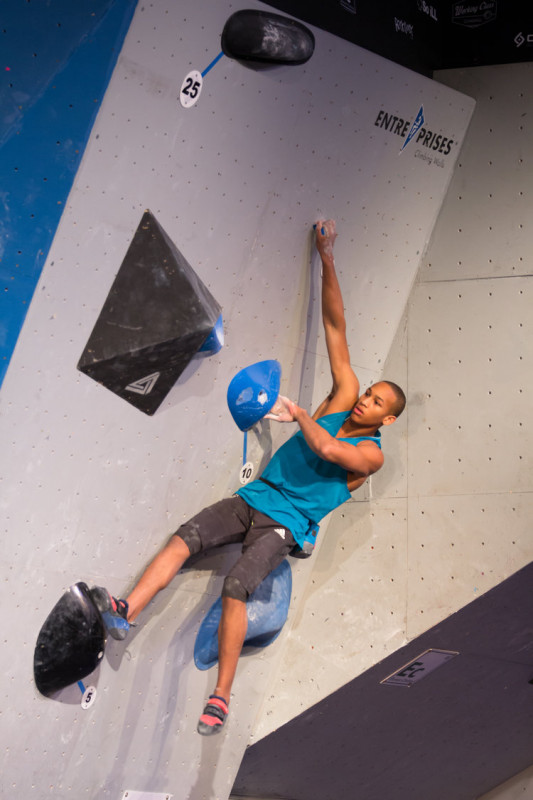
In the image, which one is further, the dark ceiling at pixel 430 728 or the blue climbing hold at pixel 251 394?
the dark ceiling at pixel 430 728

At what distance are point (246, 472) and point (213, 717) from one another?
94cm

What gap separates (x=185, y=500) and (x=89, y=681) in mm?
744

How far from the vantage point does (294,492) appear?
327 cm

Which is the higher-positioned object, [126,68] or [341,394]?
[126,68]

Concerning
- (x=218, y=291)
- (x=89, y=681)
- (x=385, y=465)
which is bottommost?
(x=89, y=681)

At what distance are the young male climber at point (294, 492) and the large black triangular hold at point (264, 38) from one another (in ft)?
2.06

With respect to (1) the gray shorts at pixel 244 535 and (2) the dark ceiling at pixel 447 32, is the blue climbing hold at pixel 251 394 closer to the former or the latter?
(1) the gray shorts at pixel 244 535

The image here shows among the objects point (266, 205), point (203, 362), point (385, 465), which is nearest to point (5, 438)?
point (203, 362)

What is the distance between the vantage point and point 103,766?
332 centimetres

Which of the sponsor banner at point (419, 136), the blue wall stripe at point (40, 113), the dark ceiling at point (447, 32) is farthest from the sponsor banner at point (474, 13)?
the blue wall stripe at point (40, 113)

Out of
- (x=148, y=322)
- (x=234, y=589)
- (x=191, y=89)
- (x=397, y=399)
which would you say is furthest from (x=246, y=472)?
(x=191, y=89)

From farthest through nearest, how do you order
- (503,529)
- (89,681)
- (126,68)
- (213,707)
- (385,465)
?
1. (385,465)
2. (503,529)
3. (89,681)
4. (213,707)
5. (126,68)

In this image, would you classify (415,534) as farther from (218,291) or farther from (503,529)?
(218,291)

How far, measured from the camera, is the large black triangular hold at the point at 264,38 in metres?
2.83
